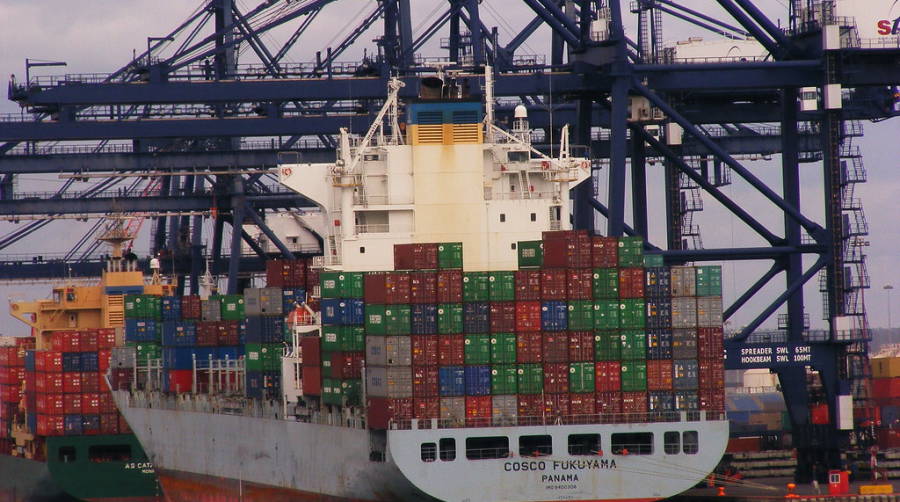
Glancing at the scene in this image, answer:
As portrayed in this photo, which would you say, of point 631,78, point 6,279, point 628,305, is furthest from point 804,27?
point 6,279

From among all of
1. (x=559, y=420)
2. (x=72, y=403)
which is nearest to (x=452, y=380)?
(x=559, y=420)

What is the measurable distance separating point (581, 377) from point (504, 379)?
1.94 metres

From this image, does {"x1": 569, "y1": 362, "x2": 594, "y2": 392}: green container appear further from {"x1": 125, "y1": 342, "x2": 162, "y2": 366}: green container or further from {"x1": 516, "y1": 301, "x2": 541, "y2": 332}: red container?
{"x1": 125, "y1": 342, "x2": 162, "y2": 366}: green container

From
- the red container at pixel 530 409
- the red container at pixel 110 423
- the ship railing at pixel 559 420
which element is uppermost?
the red container at pixel 530 409

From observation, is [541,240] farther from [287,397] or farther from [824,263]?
[824,263]

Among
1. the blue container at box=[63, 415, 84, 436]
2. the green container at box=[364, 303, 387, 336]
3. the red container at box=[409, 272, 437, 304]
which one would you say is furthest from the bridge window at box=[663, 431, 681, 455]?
the blue container at box=[63, 415, 84, 436]

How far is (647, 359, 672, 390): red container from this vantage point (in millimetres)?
48062

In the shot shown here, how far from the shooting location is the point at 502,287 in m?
48.1

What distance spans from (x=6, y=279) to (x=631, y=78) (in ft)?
153

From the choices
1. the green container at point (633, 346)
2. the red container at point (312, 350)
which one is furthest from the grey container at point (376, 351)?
the green container at point (633, 346)

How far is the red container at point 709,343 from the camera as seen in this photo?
48.4m

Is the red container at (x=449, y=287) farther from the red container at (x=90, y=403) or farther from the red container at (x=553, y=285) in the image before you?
the red container at (x=90, y=403)

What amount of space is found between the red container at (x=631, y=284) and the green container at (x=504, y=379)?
135 inches

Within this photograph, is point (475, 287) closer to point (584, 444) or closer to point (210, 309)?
point (584, 444)
